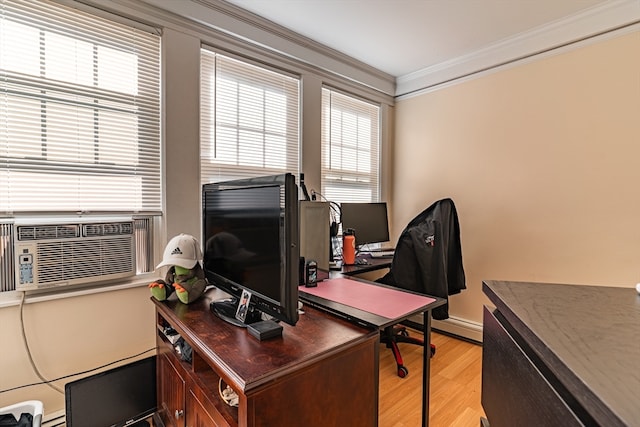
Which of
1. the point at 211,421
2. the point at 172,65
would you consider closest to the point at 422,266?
the point at 211,421

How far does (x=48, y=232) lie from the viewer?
160 cm

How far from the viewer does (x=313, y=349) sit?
3.34ft

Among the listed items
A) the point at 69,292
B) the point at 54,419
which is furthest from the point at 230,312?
the point at 54,419

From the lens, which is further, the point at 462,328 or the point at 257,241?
the point at 462,328

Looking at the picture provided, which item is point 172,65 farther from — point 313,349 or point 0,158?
point 313,349

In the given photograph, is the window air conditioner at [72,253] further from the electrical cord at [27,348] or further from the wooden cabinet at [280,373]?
the wooden cabinet at [280,373]

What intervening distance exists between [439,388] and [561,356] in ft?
7.15

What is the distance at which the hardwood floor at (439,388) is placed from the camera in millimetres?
1854

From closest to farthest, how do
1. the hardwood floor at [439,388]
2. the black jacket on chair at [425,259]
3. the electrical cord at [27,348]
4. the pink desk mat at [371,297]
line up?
the pink desk mat at [371,297]
the electrical cord at [27,348]
the hardwood floor at [439,388]
the black jacket on chair at [425,259]

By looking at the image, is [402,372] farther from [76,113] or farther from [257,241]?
[76,113]

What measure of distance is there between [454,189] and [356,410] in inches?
96.9

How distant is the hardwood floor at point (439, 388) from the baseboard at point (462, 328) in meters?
0.07

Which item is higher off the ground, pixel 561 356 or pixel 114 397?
pixel 561 356

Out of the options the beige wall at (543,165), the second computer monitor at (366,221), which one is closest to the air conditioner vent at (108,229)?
the second computer monitor at (366,221)
